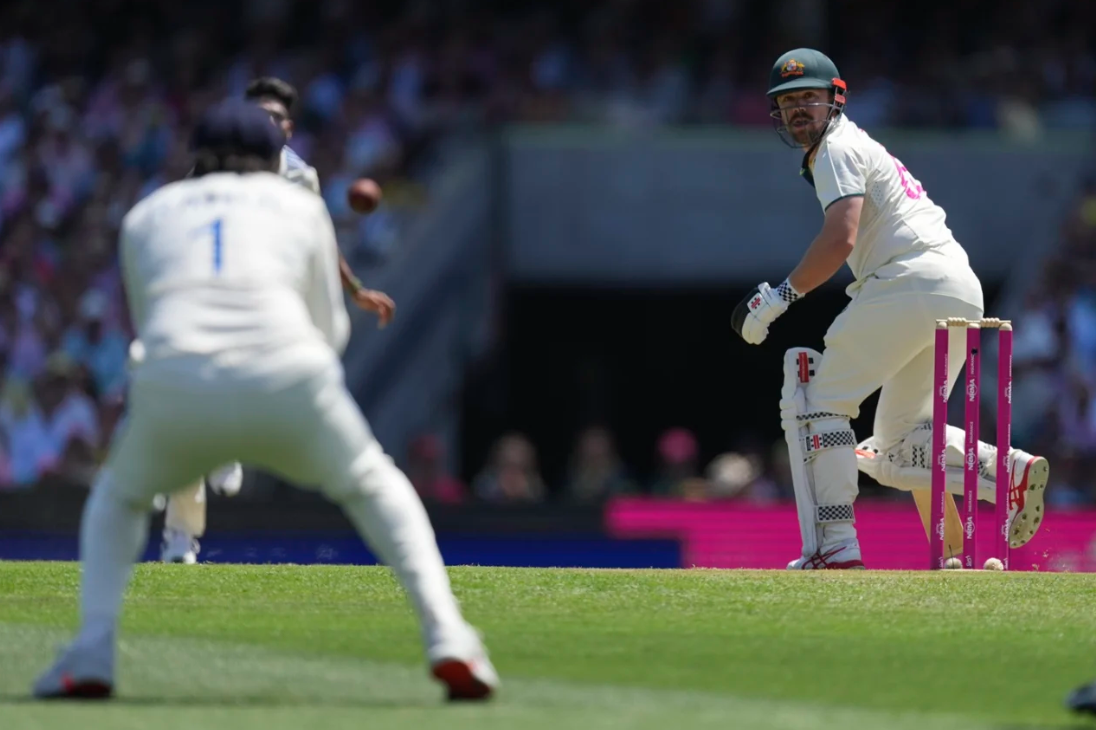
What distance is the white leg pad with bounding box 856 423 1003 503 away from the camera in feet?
31.4

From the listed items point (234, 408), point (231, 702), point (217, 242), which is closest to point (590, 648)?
point (231, 702)

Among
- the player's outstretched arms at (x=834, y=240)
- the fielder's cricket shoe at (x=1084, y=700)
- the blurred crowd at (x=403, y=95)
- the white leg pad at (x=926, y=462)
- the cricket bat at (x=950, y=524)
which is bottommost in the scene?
the fielder's cricket shoe at (x=1084, y=700)

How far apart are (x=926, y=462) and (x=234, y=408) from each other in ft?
15.9

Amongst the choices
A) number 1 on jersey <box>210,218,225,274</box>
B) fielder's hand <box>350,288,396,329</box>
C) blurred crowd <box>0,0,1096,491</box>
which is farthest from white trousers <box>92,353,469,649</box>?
blurred crowd <box>0,0,1096,491</box>

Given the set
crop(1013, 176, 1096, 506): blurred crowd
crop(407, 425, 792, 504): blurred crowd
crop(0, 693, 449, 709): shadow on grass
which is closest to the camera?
crop(0, 693, 449, 709): shadow on grass

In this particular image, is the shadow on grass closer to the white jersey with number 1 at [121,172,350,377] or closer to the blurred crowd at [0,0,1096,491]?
the white jersey with number 1 at [121,172,350,377]

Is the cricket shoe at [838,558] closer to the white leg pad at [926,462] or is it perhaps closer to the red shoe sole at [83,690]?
the white leg pad at [926,462]

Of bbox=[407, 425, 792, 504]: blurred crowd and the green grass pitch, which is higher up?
bbox=[407, 425, 792, 504]: blurred crowd

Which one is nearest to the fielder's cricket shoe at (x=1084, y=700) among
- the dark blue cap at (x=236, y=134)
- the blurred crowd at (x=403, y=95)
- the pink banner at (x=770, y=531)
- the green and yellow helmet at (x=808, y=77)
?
the dark blue cap at (x=236, y=134)

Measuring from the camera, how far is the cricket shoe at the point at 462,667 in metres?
5.43

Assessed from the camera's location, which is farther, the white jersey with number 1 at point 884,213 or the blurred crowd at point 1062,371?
the blurred crowd at point 1062,371

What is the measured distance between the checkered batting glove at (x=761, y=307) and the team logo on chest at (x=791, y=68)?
0.94 m

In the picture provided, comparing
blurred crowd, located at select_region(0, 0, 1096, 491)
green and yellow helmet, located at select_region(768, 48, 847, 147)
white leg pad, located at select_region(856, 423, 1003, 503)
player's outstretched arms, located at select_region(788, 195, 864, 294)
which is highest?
blurred crowd, located at select_region(0, 0, 1096, 491)

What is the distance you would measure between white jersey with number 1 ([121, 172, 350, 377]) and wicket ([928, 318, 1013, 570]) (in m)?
4.12
